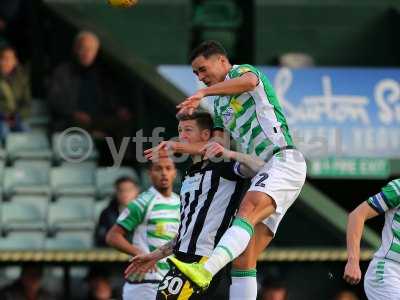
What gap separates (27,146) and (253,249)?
703cm

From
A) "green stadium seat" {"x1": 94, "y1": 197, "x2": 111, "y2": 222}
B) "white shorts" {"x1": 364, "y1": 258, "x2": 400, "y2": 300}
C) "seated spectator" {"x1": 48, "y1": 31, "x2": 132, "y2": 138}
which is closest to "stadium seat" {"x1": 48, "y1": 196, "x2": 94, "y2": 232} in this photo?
"green stadium seat" {"x1": 94, "y1": 197, "x2": 111, "y2": 222}

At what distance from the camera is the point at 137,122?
15.9 metres

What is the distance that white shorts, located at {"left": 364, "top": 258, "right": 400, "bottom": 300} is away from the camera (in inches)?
395

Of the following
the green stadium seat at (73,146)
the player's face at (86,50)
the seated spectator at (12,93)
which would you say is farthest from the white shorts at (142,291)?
the seated spectator at (12,93)

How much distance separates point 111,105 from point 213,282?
22.2ft

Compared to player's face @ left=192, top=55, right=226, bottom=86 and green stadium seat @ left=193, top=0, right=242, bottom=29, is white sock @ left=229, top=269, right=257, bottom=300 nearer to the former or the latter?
player's face @ left=192, top=55, right=226, bottom=86

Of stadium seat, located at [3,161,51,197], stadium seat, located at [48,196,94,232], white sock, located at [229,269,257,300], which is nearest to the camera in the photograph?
white sock, located at [229,269,257,300]

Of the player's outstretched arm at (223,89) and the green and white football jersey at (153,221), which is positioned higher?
the player's outstretched arm at (223,89)

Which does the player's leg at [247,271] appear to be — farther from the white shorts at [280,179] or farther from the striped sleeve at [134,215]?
the striped sleeve at [134,215]

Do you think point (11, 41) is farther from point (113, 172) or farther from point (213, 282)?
point (213, 282)

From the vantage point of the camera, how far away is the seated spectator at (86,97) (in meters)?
16.0

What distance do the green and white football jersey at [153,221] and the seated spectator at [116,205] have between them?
2.04 meters

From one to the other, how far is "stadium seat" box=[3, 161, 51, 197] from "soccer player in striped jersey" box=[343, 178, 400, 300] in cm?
642

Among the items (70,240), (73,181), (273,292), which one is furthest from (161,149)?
(73,181)
